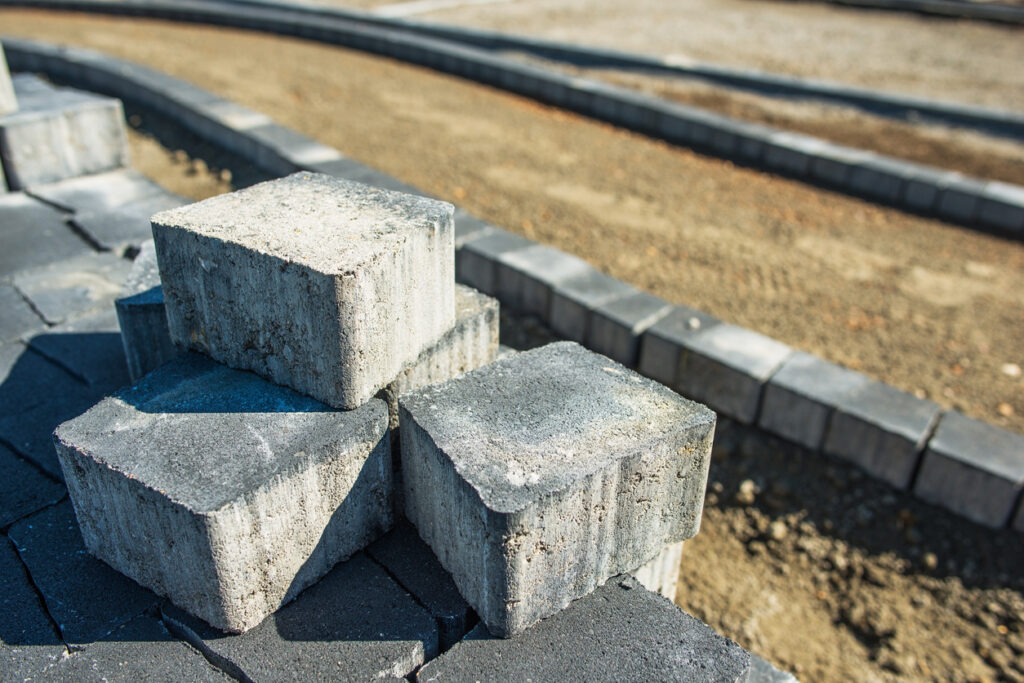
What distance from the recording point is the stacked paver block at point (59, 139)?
4.96m

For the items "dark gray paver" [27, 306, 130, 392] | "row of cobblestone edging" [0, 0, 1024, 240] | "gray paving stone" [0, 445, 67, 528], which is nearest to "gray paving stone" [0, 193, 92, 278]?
"dark gray paver" [27, 306, 130, 392]

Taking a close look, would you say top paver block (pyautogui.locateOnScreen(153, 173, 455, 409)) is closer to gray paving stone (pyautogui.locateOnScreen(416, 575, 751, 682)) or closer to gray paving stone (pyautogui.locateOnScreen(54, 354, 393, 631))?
gray paving stone (pyautogui.locateOnScreen(54, 354, 393, 631))

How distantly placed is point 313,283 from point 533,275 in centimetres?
293

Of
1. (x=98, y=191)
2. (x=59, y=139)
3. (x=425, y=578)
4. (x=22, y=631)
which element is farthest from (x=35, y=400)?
(x=59, y=139)

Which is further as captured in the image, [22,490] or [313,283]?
[22,490]

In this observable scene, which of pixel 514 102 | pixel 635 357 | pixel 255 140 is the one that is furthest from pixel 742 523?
pixel 514 102

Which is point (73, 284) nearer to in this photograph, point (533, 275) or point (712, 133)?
point (533, 275)

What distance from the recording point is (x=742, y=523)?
13.7 feet

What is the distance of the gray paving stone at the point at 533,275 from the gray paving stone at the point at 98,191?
2.18m

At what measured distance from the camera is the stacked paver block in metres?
4.96

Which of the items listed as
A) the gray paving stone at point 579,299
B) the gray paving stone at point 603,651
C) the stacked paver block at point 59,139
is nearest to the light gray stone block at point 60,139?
the stacked paver block at point 59,139

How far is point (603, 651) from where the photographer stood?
220 centimetres

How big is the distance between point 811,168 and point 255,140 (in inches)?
187

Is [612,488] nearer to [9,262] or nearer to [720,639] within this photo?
[720,639]
